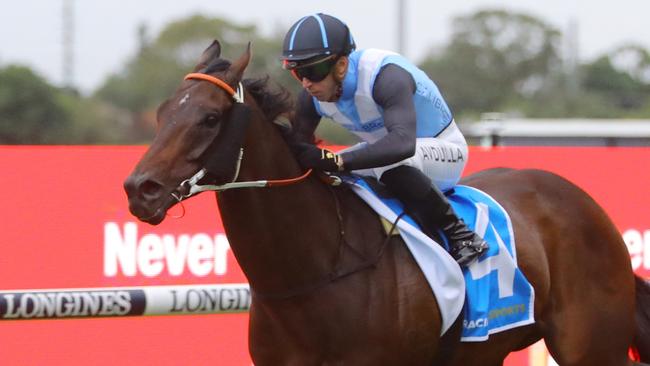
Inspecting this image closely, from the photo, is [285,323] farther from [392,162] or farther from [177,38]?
[177,38]

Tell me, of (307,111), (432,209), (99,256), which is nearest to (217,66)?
(307,111)

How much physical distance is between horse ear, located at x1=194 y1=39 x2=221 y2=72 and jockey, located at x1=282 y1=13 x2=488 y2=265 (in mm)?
253

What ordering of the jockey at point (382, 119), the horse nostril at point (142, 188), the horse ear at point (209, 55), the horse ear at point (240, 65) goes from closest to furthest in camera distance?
the horse nostril at point (142, 188)
the horse ear at point (240, 65)
the horse ear at point (209, 55)
the jockey at point (382, 119)

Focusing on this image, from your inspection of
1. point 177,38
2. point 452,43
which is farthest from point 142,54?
point 452,43

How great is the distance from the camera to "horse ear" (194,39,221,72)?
4.09m

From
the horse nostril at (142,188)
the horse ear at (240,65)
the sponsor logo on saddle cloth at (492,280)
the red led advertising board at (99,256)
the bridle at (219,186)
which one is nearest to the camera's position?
the horse nostril at (142,188)

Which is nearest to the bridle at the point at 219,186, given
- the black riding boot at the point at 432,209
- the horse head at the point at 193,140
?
the horse head at the point at 193,140

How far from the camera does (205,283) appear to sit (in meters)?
6.14

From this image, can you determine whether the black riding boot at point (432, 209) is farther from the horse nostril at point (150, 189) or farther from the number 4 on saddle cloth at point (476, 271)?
the horse nostril at point (150, 189)

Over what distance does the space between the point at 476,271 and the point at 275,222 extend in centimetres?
95

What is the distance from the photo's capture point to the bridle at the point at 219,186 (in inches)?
148

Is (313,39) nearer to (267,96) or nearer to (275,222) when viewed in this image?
(267,96)

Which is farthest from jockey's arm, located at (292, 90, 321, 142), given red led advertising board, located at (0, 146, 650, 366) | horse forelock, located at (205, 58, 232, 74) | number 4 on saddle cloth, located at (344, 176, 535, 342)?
red led advertising board, located at (0, 146, 650, 366)

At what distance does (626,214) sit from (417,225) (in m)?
3.00
